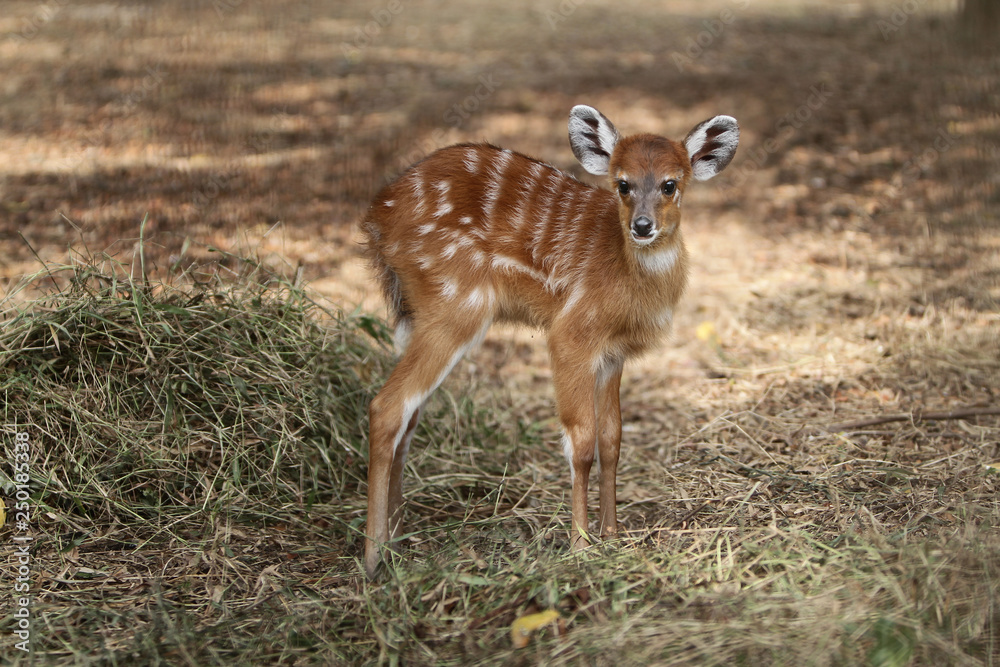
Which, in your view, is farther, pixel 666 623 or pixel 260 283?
pixel 260 283

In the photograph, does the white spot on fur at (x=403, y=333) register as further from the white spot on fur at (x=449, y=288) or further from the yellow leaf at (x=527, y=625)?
the yellow leaf at (x=527, y=625)

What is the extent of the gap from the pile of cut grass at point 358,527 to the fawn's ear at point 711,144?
152 cm

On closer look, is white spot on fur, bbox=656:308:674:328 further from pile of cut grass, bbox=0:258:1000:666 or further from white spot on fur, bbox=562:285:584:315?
pile of cut grass, bbox=0:258:1000:666

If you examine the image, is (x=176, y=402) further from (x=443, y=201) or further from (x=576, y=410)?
(x=576, y=410)

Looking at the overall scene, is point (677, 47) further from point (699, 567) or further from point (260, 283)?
point (699, 567)

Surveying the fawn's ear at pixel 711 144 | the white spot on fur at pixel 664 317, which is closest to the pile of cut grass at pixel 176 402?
the white spot on fur at pixel 664 317

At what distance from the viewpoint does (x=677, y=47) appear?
463 inches

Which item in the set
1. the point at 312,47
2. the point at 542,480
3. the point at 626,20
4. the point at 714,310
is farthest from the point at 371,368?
the point at 626,20

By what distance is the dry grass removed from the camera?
3564 millimetres

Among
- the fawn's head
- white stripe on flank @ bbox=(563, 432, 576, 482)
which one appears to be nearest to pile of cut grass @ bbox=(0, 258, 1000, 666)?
white stripe on flank @ bbox=(563, 432, 576, 482)

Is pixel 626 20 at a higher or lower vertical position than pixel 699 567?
higher

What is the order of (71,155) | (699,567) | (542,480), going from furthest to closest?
(71,155) → (542,480) → (699,567)

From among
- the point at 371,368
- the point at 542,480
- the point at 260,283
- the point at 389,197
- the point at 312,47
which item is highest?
the point at 312,47

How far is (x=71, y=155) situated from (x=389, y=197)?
474cm
